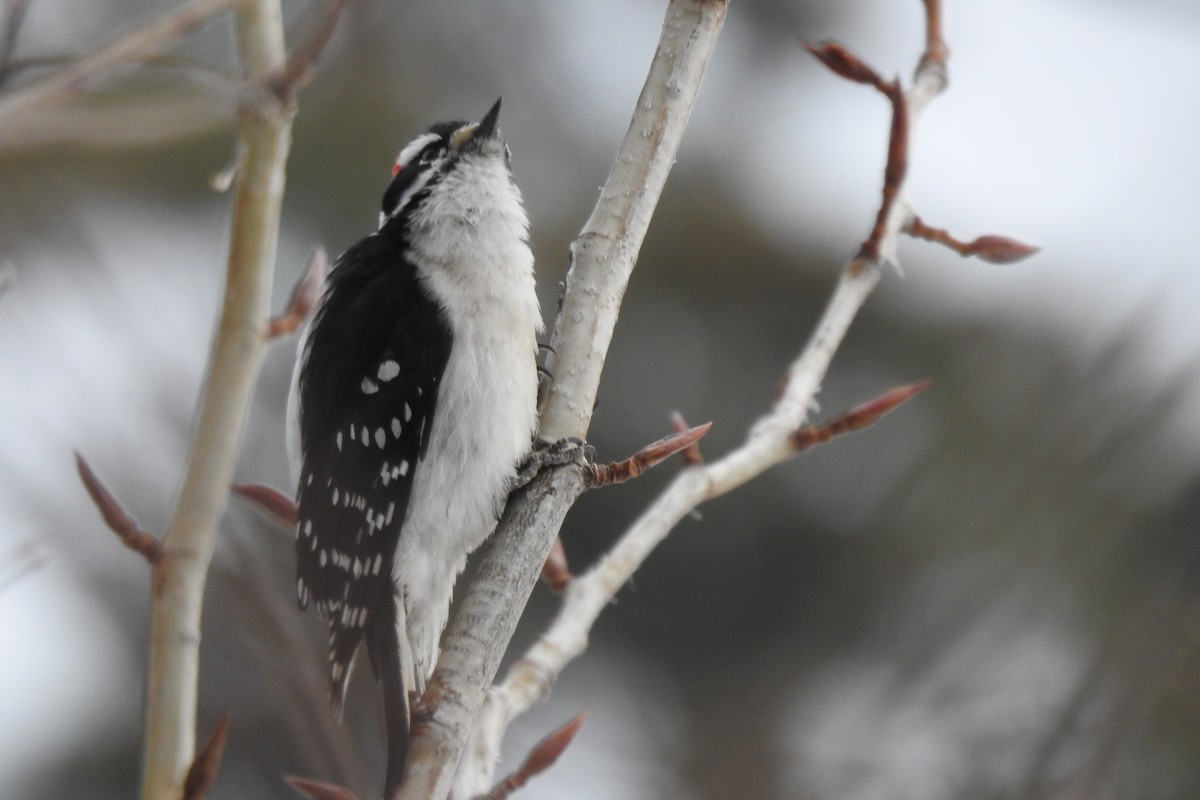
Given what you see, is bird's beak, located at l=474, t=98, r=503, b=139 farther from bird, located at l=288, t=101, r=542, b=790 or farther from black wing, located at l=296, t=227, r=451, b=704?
black wing, located at l=296, t=227, r=451, b=704

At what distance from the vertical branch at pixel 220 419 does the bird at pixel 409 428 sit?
51.3 inches

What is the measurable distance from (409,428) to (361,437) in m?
0.11

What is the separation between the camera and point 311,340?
2924mm

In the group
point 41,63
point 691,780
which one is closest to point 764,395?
point 691,780

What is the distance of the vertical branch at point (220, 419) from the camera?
118 centimetres

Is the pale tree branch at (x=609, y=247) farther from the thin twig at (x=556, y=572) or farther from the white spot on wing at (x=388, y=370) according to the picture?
the white spot on wing at (x=388, y=370)

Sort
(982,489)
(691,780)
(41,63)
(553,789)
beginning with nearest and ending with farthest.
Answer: (41,63)
(553,789)
(691,780)
(982,489)

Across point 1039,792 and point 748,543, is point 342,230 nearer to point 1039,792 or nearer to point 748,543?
point 748,543

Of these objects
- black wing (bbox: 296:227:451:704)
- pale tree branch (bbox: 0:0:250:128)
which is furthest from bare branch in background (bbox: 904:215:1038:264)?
pale tree branch (bbox: 0:0:250:128)

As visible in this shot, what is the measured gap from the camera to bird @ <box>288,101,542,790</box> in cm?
263

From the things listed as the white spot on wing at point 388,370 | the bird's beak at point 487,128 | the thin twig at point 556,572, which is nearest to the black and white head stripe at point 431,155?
the bird's beak at point 487,128

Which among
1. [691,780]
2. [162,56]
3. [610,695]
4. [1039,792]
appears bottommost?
[610,695]

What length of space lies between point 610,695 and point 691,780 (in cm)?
163

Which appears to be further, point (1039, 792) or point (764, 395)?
point (764, 395)
